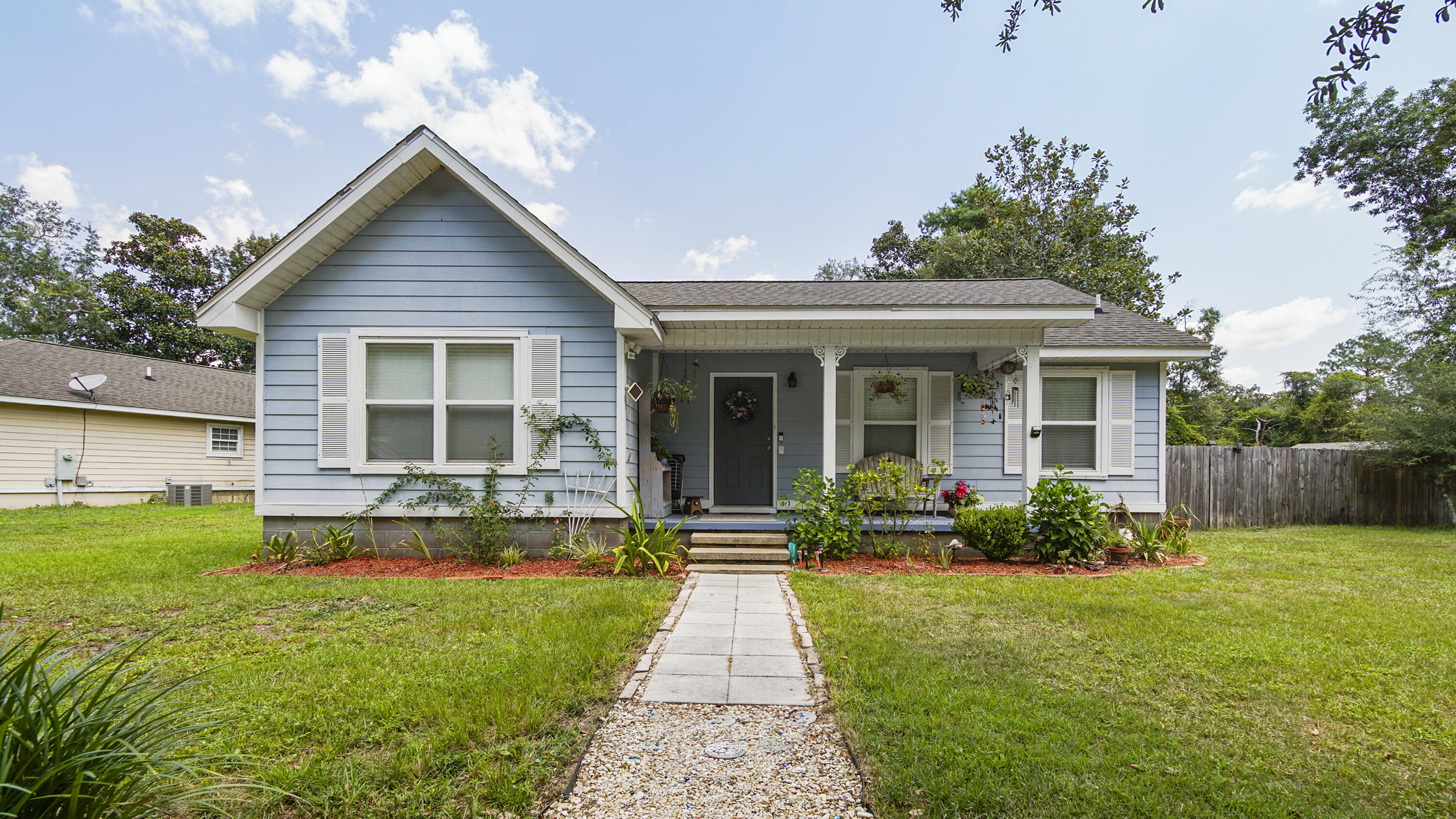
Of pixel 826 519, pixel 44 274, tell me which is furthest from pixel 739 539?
pixel 44 274

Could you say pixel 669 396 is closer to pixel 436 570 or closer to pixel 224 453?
pixel 436 570

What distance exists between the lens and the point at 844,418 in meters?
8.48

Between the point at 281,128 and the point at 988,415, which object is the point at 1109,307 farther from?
the point at 281,128

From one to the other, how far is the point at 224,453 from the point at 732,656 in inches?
700

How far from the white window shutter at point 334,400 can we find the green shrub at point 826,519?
15.7 feet

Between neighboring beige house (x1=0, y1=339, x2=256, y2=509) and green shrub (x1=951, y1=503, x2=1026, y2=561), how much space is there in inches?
676

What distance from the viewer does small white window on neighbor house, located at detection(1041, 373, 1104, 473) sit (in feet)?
27.1

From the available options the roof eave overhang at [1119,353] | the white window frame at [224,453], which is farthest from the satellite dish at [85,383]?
the roof eave overhang at [1119,353]

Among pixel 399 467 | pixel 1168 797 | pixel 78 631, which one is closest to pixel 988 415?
pixel 1168 797

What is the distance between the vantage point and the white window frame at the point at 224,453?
15.5 metres

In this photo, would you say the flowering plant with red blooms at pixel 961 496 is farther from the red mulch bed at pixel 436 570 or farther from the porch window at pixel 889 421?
the red mulch bed at pixel 436 570

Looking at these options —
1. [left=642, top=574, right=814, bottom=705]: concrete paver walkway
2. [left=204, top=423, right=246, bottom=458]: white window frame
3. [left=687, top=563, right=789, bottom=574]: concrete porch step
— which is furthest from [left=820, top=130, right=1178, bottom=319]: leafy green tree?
[left=204, top=423, right=246, bottom=458]: white window frame

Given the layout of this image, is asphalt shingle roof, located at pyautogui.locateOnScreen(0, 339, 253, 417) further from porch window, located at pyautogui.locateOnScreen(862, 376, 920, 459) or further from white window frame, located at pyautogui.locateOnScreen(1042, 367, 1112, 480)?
white window frame, located at pyautogui.locateOnScreen(1042, 367, 1112, 480)

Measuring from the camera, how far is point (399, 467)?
6.59 metres
